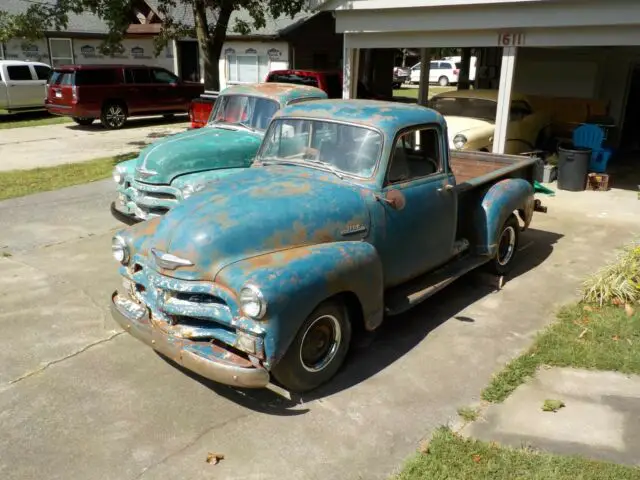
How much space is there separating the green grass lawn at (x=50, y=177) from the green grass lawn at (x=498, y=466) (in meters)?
8.75

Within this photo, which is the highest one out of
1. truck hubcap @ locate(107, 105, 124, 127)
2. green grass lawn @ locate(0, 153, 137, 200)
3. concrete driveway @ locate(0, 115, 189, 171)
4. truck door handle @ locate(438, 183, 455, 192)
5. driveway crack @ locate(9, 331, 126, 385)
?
truck door handle @ locate(438, 183, 455, 192)

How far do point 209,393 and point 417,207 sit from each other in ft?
7.61

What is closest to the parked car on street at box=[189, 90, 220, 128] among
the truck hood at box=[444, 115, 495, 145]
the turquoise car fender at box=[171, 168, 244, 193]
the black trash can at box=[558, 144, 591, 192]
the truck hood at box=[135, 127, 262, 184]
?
the truck hood at box=[135, 127, 262, 184]

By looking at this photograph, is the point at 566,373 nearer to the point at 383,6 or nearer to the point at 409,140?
the point at 409,140

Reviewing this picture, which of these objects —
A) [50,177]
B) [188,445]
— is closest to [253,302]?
[188,445]

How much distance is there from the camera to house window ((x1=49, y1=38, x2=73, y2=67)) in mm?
25078

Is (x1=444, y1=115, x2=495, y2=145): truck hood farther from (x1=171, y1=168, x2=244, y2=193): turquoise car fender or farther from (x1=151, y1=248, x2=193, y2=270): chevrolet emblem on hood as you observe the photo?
(x1=151, y1=248, x2=193, y2=270): chevrolet emblem on hood

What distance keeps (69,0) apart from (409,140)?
1204 centimetres

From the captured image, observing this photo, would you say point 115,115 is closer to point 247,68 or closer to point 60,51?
point 247,68

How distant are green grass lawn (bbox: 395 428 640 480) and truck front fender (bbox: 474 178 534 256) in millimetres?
2698

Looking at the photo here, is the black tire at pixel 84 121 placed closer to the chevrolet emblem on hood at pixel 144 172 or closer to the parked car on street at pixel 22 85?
the parked car on street at pixel 22 85

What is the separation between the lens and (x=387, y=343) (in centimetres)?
506

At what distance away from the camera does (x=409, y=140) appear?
5.19 meters

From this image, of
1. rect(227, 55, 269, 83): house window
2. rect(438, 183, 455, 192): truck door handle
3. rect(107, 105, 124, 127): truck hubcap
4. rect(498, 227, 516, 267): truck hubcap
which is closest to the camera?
rect(438, 183, 455, 192): truck door handle
